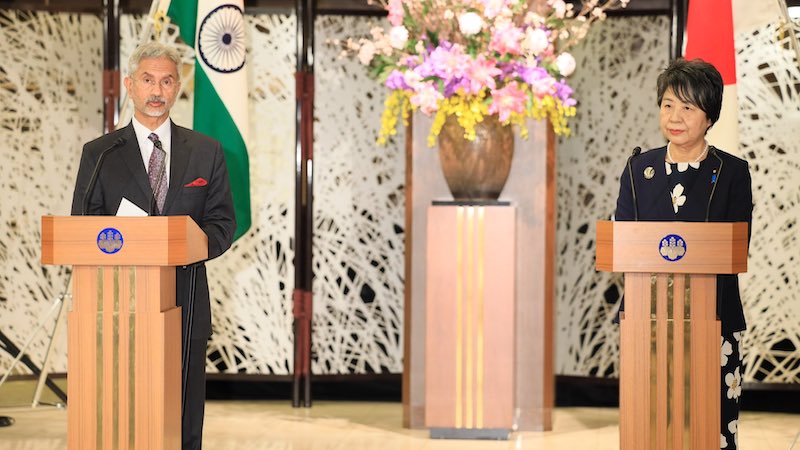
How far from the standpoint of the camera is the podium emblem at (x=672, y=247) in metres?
2.66

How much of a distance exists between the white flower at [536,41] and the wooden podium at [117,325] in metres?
2.22

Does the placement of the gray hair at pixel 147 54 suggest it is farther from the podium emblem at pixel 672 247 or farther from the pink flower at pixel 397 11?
the pink flower at pixel 397 11

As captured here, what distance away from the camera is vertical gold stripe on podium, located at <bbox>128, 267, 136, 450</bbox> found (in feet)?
8.57

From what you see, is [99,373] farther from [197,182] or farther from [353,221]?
[353,221]

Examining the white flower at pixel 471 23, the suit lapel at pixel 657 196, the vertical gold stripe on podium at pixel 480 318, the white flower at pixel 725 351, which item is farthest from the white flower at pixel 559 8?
the white flower at pixel 725 351

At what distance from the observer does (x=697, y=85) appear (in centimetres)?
297

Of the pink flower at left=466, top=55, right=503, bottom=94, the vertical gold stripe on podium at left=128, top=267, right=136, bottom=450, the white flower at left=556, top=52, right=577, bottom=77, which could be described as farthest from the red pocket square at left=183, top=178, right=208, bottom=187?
the white flower at left=556, top=52, right=577, bottom=77

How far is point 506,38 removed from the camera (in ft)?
14.6

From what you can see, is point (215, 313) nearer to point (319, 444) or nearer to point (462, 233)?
point (319, 444)

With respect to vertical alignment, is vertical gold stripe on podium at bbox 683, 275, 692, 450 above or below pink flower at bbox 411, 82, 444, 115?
below

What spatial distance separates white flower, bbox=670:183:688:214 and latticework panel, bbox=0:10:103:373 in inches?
141

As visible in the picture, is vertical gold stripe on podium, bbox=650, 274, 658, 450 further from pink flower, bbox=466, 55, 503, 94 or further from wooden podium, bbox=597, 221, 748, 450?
pink flower, bbox=466, 55, 503, 94

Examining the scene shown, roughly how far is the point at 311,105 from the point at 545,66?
1.46m

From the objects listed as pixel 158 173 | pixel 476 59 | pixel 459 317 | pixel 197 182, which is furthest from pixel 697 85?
pixel 459 317
